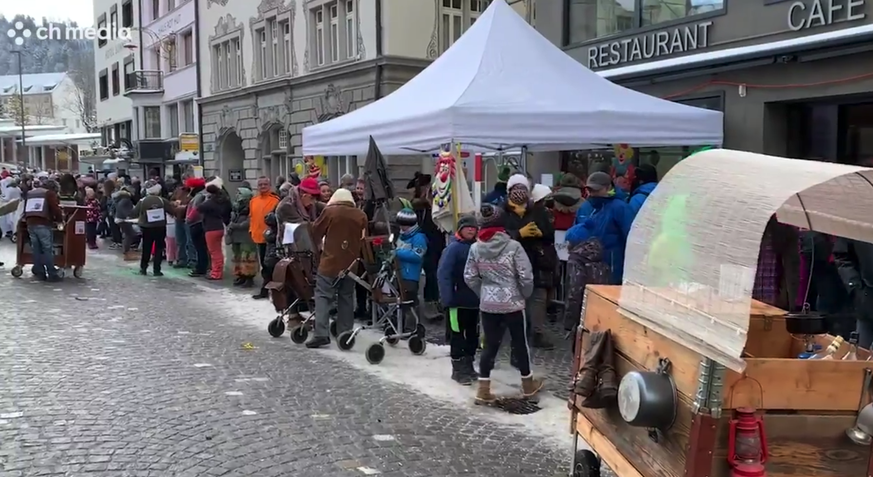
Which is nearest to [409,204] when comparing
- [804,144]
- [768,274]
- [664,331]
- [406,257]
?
[406,257]

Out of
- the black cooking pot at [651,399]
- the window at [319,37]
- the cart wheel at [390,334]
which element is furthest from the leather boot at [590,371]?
the window at [319,37]

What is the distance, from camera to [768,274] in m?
5.96

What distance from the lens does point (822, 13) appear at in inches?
389

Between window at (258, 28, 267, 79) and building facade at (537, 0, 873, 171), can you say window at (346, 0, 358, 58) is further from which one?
building facade at (537, 0, 873, 171)

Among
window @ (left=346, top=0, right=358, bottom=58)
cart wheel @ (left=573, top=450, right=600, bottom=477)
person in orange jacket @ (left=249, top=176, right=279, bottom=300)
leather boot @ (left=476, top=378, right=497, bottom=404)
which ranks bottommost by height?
leather boot @ (left=476, top=378, right=497, bottom=404)

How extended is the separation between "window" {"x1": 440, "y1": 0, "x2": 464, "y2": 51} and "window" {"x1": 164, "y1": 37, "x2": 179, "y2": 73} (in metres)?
18.9

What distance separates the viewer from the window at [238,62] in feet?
97.2

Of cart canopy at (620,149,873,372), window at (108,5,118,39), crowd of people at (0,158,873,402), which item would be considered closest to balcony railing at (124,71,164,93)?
window at (108,5,118,39)

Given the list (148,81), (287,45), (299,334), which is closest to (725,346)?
(299,334)

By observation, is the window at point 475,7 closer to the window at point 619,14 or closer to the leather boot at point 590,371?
the window at point 619,14

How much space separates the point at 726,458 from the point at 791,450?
1.00 feet

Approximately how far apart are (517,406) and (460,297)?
3.51 ft

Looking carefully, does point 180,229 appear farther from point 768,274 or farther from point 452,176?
point 768,274

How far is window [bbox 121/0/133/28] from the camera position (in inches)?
1713
